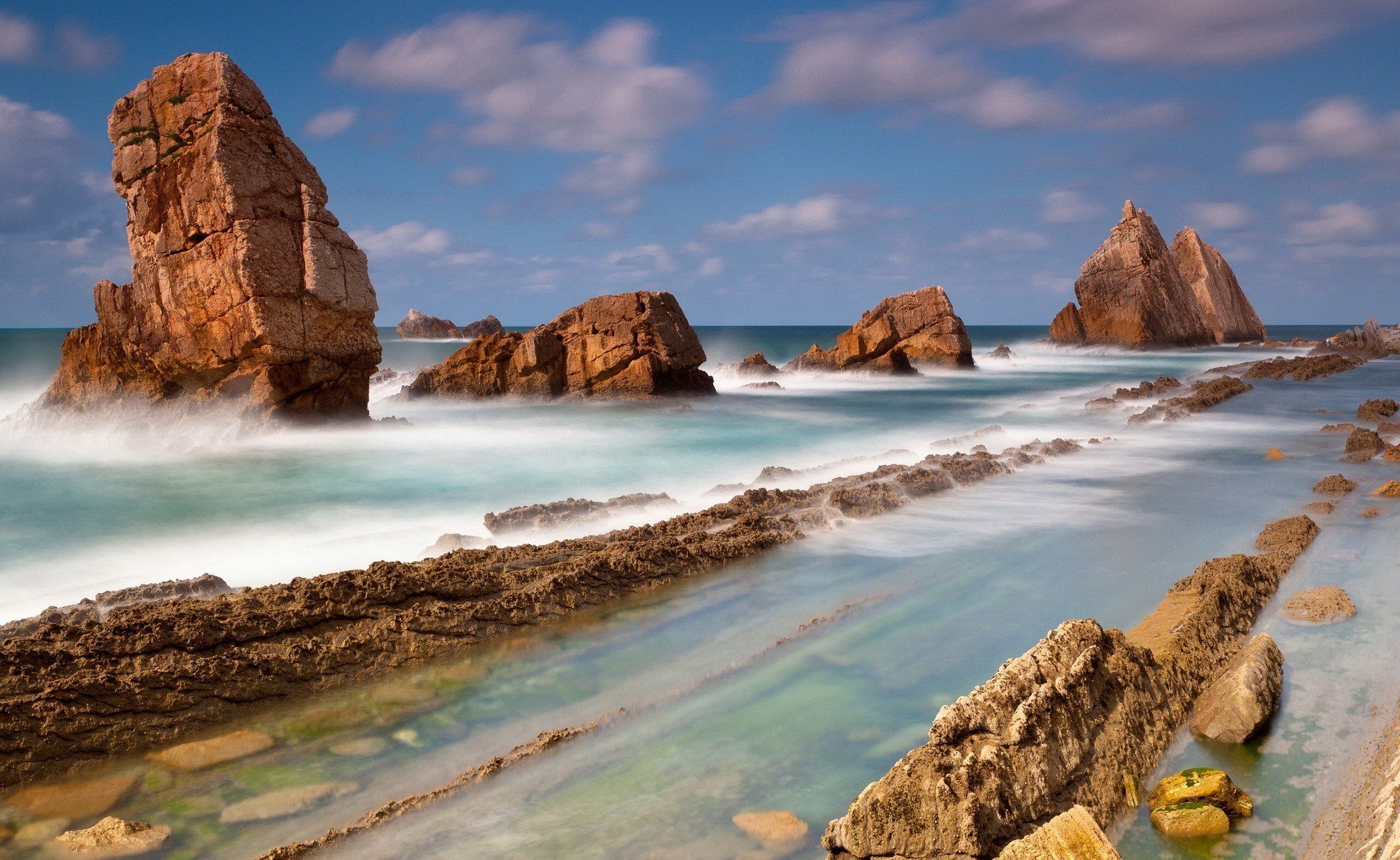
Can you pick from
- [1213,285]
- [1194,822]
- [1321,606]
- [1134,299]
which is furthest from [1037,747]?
[1213,285]

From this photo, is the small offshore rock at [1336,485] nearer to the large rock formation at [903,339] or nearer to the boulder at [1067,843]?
the boulder at [1067,843]

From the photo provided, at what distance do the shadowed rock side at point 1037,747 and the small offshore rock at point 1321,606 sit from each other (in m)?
1.03

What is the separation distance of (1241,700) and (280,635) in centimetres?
424

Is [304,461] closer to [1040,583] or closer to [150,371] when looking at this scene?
[150,371]

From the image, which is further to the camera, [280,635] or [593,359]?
[593,359]

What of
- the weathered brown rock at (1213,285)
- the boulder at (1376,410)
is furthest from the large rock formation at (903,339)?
the weathered brown rock at (1213,285)

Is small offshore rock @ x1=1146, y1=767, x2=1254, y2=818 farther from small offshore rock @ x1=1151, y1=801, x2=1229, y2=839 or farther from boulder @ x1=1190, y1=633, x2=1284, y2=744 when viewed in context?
boulder @ x1=1190, y1=633, x2=1284, y2=744

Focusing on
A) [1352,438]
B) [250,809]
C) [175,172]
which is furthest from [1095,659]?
[175,172]

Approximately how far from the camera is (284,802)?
125 inches

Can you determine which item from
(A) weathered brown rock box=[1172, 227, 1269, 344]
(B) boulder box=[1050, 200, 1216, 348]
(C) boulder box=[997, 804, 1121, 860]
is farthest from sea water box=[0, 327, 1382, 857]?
(A) weathered brown rock box=[1172, 227, 1269, 344]

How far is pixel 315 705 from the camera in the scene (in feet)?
13.0

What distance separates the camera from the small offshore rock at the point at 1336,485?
8516 mm

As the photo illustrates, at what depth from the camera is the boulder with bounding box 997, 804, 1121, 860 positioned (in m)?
2.14

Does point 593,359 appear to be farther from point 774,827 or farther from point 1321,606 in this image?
point 774,827
